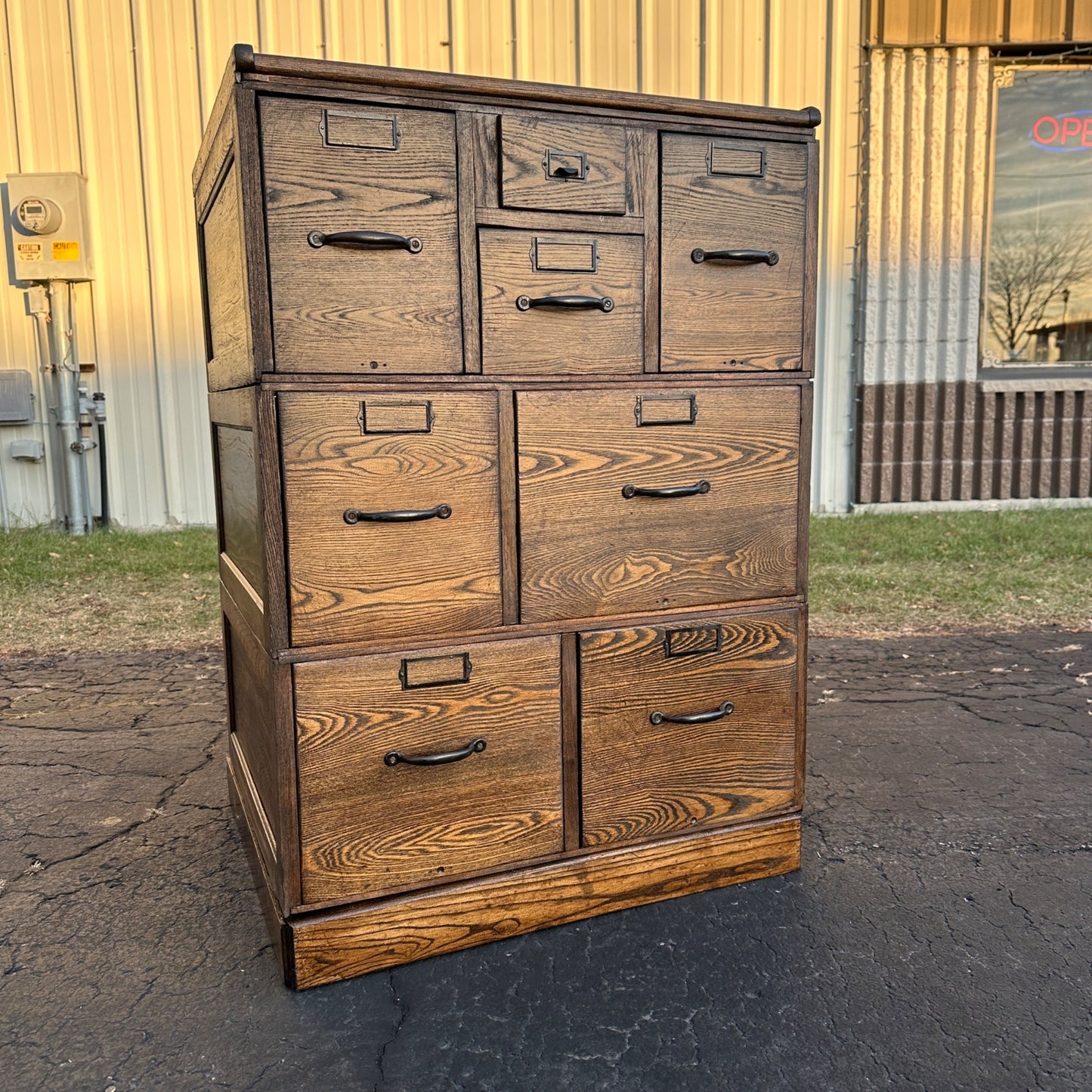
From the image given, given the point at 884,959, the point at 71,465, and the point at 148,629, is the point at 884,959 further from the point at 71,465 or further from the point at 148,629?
the point at 71,465

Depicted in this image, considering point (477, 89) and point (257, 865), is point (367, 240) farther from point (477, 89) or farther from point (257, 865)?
point (257, 865)

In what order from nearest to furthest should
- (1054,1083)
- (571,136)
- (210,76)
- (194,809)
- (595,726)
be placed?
(1054,1083), (571,136), (595,726), (194,809), (210,76)

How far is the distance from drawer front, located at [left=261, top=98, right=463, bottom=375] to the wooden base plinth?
0.98 m

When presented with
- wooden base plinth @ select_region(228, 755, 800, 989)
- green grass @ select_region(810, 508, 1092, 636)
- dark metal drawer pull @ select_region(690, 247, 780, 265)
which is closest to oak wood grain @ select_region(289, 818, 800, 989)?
wooden base plinth @ select_region(228, 755, 800, 989)

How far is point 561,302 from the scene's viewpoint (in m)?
1.74

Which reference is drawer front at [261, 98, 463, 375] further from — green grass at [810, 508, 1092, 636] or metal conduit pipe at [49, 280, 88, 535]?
metal conduit pipe at [49, 280, 88, 535]

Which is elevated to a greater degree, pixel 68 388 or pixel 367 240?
pixel 367 240

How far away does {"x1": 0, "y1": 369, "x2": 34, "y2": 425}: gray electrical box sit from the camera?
5.89 meters

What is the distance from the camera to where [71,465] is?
591cm

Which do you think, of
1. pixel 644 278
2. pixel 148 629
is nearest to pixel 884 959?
pixel 644 278

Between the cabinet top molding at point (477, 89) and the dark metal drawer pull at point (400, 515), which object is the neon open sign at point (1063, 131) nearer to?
the cabinet top molding at point (477, 89)

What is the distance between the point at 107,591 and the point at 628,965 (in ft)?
12.0

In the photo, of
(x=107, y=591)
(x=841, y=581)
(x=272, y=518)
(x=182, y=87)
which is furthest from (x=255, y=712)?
(x=182, y=87)

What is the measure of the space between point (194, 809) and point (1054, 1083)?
194 cm
